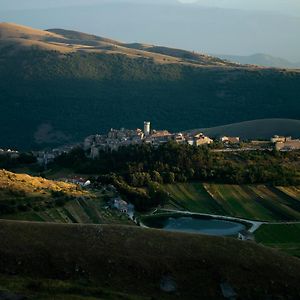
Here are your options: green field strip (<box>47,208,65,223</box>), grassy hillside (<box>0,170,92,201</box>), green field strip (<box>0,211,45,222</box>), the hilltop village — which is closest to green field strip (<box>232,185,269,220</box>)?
grassy hillside (<box>0,170,92,201</box>)

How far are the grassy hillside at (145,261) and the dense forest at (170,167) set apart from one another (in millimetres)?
30891

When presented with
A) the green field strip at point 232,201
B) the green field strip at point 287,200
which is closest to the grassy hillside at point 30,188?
the green field strip at point 232,201

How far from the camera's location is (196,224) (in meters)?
52.7

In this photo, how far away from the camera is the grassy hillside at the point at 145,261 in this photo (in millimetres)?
24406

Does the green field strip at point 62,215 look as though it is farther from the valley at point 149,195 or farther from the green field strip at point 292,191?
the green field strip at point 292,191

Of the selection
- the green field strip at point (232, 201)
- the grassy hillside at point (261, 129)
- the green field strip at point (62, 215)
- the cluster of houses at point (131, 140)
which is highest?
the green field strip at point (62, 215)

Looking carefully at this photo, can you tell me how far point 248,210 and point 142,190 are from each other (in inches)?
395

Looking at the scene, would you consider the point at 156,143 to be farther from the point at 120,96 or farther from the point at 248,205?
the point at 120,96

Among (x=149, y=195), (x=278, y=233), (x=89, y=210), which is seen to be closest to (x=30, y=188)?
(x=89, y=210)

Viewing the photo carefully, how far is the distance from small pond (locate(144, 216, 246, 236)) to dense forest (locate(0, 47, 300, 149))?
94811 mm

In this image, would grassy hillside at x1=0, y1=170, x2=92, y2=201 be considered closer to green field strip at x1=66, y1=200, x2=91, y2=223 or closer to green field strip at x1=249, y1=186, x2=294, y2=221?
green field strip at x1=66, y1=200, x2=91, y2=223

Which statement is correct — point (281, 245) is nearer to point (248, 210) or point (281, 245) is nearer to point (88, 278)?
point (248, 210)

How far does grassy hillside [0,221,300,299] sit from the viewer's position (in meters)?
24.4

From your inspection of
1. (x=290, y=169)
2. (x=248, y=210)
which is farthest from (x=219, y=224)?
(x=290, y=169)
